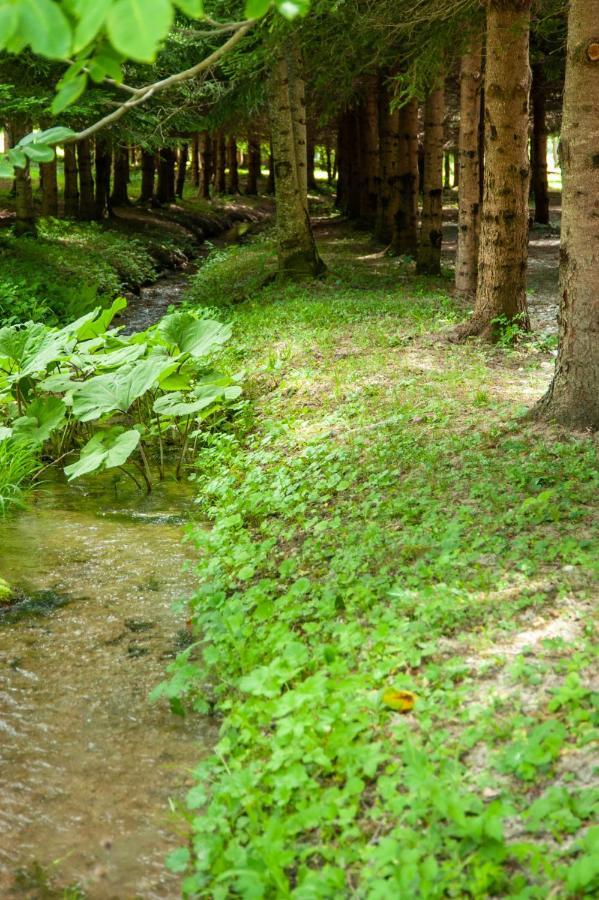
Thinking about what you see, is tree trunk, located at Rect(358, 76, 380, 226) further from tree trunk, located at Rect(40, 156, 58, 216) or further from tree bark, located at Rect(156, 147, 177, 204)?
tree trunk, located at Rect(40, 156, 58, 216)

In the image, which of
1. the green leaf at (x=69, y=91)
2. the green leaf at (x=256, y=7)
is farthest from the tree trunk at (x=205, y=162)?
the green leaf at (x=256, y=7)

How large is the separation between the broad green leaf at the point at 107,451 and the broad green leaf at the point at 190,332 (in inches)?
46.9

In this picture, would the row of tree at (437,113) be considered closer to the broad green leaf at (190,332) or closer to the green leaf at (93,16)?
the green leaf at (93,16)

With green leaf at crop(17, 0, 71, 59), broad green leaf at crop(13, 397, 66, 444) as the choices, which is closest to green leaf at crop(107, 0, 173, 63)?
green leaf at crop(17, 0, 71, 59)

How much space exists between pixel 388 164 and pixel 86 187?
10188 mm

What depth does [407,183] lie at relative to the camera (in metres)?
17.8

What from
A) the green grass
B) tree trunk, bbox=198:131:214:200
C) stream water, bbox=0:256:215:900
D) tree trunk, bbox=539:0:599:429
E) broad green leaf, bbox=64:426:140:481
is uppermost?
tree trunk, bbox=198:131:214:200

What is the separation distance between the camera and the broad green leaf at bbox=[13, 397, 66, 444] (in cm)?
758

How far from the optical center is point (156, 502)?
7297 millimetres

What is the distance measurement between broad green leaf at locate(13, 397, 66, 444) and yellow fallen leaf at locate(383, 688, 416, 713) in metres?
4.99

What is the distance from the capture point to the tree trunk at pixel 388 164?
1988cm

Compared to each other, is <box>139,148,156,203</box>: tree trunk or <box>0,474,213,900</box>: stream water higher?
<box>139,148,156,203</box>: tree trunk

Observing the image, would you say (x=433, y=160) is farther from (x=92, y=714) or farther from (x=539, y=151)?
(x=539, y=151)

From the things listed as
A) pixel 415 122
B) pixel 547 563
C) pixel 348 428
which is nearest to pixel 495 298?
pixel 348 428
